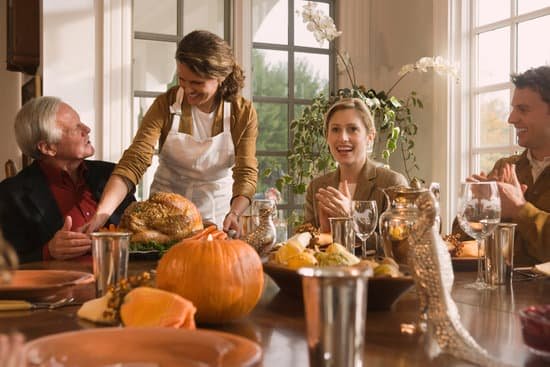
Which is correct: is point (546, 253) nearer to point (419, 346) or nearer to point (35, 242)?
point (419, 346)

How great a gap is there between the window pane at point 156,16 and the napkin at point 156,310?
3.41 metres

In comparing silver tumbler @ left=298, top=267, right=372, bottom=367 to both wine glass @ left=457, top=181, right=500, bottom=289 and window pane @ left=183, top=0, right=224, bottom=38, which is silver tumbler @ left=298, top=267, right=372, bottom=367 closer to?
wine glass @ left=457, top=181, right=500, bottom=289

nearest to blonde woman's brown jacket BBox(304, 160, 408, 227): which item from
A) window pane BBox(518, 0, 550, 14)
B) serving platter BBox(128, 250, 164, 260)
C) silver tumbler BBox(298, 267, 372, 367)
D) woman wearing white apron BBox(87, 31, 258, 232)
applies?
woman wearing white apron BBox(87, 31, 258, 232)

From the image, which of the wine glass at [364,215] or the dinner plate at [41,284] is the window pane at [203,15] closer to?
the wine glass at [364,215]

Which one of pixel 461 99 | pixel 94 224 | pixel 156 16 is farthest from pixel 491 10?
pixel 94 224

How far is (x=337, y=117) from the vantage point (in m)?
2.89

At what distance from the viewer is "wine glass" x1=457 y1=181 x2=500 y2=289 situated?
1348mm

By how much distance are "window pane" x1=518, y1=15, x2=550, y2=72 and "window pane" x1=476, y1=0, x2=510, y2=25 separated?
15 cm

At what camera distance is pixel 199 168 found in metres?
2.81

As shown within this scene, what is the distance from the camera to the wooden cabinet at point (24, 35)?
12.1ft

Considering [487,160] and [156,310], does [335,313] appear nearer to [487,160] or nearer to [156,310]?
[156,310]

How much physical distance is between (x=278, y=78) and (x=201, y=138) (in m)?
1.82

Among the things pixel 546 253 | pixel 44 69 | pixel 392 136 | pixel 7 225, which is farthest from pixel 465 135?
pixel 7 225

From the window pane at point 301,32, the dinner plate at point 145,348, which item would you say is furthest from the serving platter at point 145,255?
the window pane at point 301,32
